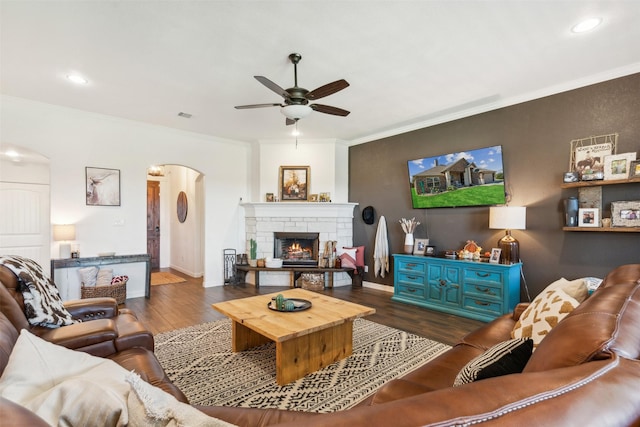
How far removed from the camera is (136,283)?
16.3 ft

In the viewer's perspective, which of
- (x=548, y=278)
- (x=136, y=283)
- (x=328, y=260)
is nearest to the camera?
(x=548, y=278)

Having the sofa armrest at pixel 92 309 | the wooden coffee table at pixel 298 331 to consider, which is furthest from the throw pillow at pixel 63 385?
the sofa armrest at pixel 92 309

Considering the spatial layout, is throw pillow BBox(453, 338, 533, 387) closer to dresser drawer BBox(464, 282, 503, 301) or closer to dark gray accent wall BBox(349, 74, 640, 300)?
dresser drawer BBox(464, 282, 503, 301)

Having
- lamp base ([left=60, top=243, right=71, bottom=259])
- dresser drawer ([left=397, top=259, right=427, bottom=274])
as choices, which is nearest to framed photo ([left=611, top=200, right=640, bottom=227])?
dresser drawer ([left=397, top=259, right=427, bottom=274])

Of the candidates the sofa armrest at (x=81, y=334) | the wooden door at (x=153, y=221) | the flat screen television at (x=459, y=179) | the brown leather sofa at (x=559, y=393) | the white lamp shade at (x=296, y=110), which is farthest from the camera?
the wooden door at (x=153, y=221)

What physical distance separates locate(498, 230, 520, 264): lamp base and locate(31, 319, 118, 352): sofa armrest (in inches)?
158

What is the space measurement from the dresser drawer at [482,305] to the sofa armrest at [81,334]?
12.4 feet

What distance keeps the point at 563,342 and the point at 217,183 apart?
5.80 m

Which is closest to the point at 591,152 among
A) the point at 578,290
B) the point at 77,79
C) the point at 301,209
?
the point at 578,290

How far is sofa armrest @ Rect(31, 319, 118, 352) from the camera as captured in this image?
1788 millimetres

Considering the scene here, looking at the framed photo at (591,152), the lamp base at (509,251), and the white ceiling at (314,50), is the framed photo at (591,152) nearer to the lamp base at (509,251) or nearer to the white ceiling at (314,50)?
the white ceiling at (314,50)

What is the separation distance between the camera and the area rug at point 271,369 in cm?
214

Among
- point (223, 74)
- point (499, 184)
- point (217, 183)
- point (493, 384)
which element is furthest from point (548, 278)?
point (217, 183)

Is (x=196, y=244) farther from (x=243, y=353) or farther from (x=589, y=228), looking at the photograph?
(x=589, y=228)
